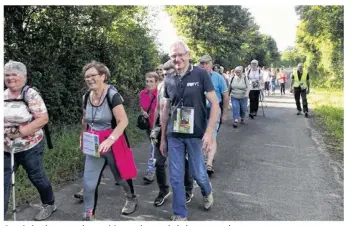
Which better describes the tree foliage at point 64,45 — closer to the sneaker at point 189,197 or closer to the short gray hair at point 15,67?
the short gray hair at point 15,67

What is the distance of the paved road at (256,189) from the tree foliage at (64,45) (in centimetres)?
234

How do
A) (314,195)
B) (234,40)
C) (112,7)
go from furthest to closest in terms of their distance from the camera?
(234,40), (112,7), (314,195)

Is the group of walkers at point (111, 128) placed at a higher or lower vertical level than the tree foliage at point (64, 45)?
lower

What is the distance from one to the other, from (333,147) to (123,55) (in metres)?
7.19

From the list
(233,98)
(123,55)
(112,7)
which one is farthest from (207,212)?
(123,55)

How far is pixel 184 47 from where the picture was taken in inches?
165

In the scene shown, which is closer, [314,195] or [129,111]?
[314,195]

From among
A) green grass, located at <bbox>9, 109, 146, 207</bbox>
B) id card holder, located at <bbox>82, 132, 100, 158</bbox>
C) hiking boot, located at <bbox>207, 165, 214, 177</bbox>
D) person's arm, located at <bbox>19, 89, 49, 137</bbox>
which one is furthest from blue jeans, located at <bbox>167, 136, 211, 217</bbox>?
green grass, located at <bbox>9, 109, 146, 207</bbox>

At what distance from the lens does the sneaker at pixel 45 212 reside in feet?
14.4

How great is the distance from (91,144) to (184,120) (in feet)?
3.31

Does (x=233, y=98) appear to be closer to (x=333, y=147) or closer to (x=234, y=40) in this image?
(x=333, y=147)

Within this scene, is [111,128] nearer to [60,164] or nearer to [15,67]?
[15,67]

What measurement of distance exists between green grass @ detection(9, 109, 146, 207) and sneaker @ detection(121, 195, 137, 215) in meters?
1.31

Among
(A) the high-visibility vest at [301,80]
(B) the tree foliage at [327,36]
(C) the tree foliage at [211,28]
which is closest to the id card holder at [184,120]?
(A) the high-visibility vest at [301,80]
